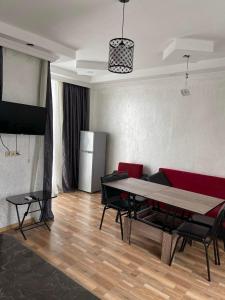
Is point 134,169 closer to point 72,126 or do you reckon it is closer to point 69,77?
point 72,126

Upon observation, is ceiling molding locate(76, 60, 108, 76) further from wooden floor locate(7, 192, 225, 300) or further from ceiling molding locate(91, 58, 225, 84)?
wooden floor locate(7, 192, 225, 300)

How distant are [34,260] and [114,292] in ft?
4.79

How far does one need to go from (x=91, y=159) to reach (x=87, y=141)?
0.43 meters

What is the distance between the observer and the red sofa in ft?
12.5

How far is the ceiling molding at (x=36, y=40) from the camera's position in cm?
287

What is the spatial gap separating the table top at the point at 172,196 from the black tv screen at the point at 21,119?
137 centimetres

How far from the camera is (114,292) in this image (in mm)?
2285

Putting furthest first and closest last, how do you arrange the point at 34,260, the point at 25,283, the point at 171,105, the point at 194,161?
the point at 171,105, the point at 194,161, the point at 34,260, the point at 25,283

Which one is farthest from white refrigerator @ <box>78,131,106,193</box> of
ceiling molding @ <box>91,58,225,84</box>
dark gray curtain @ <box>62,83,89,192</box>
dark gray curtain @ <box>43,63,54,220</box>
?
dark gray curtain @ <box>43,63,54,220</box>

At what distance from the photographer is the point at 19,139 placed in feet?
11.3

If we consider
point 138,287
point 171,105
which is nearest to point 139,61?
point 171,105

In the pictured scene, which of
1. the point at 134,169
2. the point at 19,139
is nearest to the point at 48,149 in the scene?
the point at 19,139

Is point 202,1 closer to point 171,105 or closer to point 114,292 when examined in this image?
point 171,105

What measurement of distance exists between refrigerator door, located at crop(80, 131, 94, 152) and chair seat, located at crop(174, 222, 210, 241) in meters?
3.01
